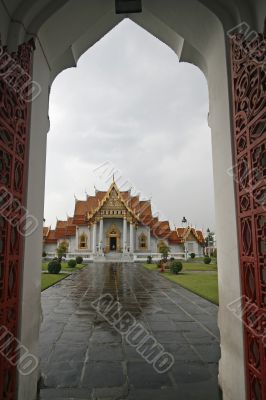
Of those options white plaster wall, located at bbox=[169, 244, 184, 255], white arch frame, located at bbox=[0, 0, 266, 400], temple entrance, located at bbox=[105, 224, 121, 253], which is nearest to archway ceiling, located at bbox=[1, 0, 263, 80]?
white arch frame, located at bbox=[0, 0, 266, 400]

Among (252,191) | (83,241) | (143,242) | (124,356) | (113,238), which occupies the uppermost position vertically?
(113,238)

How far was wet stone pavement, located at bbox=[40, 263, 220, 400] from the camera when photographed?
140 inches

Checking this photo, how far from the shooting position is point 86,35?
427 cm

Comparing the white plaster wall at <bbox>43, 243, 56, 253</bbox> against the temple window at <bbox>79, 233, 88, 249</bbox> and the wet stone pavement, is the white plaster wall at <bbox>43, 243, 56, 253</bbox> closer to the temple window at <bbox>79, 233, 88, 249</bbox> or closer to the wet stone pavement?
the temple window at <bbox>79, 233, 88, 249</bbox>

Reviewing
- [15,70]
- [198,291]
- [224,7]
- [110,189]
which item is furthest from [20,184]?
[110,189]

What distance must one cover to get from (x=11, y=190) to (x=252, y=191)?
6.57 ft

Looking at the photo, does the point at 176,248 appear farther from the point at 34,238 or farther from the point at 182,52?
the point at 34,238

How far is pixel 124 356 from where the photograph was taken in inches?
184

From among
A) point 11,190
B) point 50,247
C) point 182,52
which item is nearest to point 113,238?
point 50,247

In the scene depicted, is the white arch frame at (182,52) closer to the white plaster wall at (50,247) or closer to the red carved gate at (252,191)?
the red carved gate at (252,191)

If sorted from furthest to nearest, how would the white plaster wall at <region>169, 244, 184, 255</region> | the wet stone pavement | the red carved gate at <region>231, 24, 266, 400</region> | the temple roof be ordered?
the white plaster wall at <region>169, 244, 184, 255</region>
the temple roof
the wet stone pavement
the red carved gate at <region>231, 24, 266, 400</region>

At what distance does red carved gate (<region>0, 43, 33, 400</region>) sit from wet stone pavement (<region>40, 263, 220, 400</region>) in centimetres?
117

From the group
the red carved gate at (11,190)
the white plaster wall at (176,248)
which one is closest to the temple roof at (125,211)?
the white plaster wall at (176,248)

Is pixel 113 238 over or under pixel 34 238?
over
